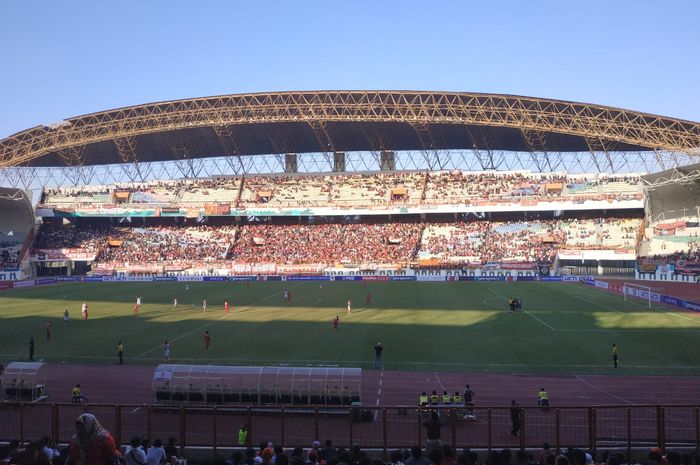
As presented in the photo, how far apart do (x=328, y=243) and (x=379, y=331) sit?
48.3 m

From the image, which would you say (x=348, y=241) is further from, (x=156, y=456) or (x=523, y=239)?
(x=156, y=456)

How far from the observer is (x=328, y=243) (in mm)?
78875

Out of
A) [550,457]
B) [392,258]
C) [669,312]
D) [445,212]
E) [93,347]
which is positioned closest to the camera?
[550,457]

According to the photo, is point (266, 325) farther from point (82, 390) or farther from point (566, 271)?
point (566, 271)

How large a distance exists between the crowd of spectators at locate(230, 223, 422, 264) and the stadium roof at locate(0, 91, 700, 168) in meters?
12.7

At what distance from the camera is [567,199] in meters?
74.2

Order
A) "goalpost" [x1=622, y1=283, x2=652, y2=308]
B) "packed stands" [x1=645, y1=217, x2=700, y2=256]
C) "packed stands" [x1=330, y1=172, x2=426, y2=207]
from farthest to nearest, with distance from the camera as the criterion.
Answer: "packed stands" [x1=330, y1=172, x2=426, y2=207] → "packed stands" [x1=645, y1=217, x2=700, y2=256] → "goalpost" [x1=622, y1=283, x2=652, y2=308]

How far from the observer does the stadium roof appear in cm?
6550

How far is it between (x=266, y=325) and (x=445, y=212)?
5027 centimetres

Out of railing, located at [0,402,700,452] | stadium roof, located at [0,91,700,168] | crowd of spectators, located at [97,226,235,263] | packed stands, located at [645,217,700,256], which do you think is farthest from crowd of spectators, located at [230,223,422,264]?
railing, located at [0,402,700,452]

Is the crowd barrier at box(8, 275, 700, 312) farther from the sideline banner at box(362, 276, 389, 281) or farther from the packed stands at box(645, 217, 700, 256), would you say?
the packed stands at box(645, 217, 700, 256)

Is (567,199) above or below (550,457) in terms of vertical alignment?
above

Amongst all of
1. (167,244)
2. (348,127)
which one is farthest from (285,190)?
(167,244)

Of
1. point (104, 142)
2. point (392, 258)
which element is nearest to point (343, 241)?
point (392, 258)
